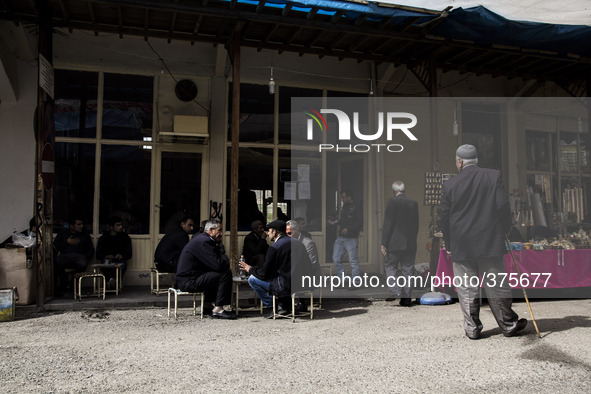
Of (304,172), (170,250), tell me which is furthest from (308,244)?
(304,172)

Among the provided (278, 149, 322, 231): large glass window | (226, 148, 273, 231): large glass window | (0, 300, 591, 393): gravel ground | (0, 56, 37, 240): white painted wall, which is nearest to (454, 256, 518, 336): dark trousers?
(0, 300, 591, 393): gravel ground

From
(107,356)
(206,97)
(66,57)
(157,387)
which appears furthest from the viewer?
(206,97)

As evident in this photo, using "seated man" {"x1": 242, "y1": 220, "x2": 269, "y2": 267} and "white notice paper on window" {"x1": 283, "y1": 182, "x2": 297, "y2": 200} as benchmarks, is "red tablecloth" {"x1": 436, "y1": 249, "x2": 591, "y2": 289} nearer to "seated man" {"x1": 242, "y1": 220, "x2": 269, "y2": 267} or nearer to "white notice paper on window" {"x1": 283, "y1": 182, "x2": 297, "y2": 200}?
"seated man" {"x1": 242, "y1": 220, "x2": 269, "y2": 267}

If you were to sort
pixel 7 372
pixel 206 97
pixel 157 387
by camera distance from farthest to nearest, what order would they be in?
pixel 206 97 → pixel 7 372 → pixel 157 387

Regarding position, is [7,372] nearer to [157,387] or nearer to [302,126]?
[157,387]

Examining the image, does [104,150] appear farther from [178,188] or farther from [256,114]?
[256,114]

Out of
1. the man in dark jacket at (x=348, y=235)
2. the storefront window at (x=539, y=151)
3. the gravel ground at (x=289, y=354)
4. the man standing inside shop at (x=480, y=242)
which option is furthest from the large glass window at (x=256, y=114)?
the storefront window at (x=539, y=151)

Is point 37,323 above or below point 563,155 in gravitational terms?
below

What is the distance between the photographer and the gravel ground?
4.01m

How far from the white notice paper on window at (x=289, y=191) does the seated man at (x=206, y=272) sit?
3.32 m

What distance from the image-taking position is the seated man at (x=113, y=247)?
839 cm

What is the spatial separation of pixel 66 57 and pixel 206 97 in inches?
100

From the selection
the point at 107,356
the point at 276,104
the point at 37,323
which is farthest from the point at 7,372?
the point at 276,104

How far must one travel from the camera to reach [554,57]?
28.7ft
